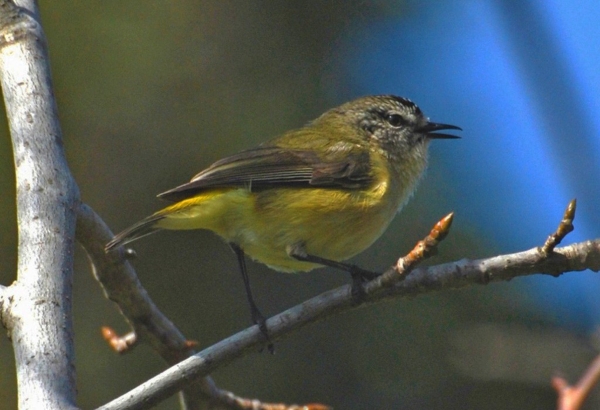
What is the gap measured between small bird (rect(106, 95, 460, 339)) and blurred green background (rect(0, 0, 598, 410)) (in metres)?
2.24

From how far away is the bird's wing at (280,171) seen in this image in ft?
13.7

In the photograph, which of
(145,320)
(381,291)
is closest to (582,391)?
(381,291)

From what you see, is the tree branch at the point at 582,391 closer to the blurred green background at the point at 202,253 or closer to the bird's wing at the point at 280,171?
the bird's wing at the point at 280,171

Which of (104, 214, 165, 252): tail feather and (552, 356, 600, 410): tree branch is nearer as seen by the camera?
(552, 356, 600, 410): tree branch

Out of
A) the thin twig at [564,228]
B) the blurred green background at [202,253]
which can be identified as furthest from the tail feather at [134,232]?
the blurred green background at [202,253]

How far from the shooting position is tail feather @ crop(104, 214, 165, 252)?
140 inches

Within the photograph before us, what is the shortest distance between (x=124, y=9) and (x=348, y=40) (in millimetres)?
2404

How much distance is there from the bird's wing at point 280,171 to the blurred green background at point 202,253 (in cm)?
220

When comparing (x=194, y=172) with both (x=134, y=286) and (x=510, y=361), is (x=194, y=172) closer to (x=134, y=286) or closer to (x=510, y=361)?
(x=134, y=286)

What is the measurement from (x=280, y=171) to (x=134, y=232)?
1.07 meters

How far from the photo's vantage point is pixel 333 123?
5547 mm

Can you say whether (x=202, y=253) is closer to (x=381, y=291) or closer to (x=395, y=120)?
(x=395, y=120)

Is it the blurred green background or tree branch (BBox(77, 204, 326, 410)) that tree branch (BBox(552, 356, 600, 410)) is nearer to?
tree branch (BBox(77, 204, 326, 410))

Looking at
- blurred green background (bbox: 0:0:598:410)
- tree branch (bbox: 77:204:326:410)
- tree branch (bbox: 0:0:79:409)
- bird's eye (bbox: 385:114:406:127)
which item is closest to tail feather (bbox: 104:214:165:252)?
tree branch (bbox: 77:204:326:410)
